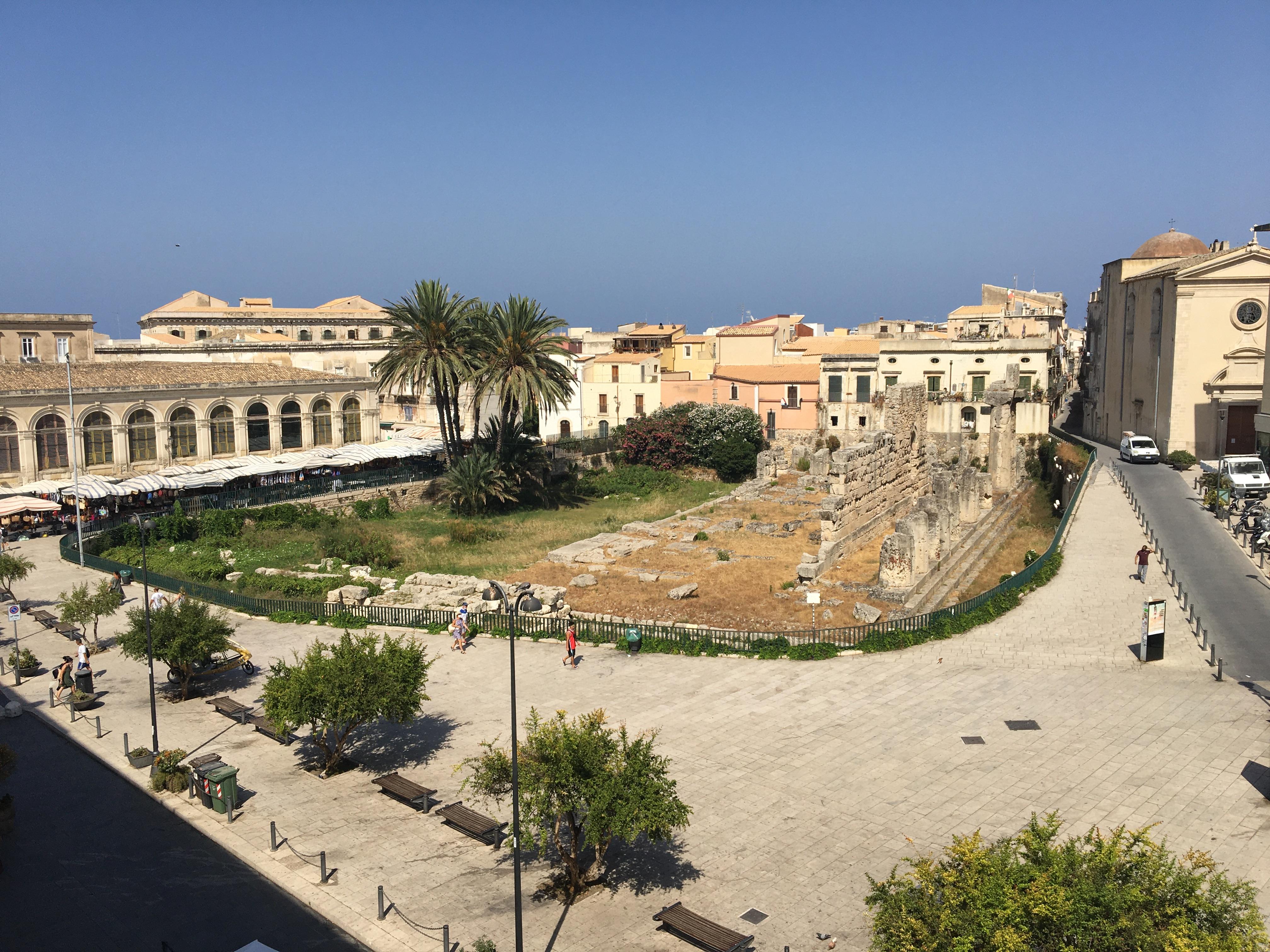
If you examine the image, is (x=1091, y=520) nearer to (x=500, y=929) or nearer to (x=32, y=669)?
(x=500, y=929)

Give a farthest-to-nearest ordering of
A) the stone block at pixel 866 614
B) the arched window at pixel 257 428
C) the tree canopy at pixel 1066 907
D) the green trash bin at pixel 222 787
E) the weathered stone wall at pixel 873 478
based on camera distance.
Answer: the arched window at pixel 257 428
the weathered stone wall at pixel 873 478
the stone block at pixel 866 614
the green trash bin at pixel 222 787
the tree canopy at pixel 1066 907

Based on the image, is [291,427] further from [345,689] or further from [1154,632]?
[1154,632]

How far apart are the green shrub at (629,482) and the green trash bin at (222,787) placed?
36.4 metres

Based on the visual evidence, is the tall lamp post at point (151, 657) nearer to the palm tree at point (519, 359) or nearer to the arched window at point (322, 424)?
the palm tree at point (519, 359)

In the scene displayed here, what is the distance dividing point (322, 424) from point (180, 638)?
32.2 meters

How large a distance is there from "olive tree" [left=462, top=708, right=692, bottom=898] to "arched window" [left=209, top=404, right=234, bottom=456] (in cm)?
3820

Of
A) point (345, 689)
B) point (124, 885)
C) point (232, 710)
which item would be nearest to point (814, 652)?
point (345, 689)

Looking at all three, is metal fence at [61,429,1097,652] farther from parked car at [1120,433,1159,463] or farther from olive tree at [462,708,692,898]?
parked car at [1120,433,1159,463]

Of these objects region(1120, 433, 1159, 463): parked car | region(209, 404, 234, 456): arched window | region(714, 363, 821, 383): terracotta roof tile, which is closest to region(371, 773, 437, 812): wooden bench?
region(209, 404, 234, 456): arched window

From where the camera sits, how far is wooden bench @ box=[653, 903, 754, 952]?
11797 millimetres

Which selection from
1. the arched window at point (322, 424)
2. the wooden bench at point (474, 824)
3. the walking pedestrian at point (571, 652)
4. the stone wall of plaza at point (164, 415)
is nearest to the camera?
the wooden bench at point (474, 824)

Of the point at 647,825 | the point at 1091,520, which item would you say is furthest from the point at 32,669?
the point at 1091,520

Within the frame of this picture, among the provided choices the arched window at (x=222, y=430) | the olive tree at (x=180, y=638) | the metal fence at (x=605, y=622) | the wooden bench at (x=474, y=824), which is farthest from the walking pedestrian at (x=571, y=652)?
the arched window at (x=222, y=430)

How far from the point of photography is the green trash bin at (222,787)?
1585 cm
